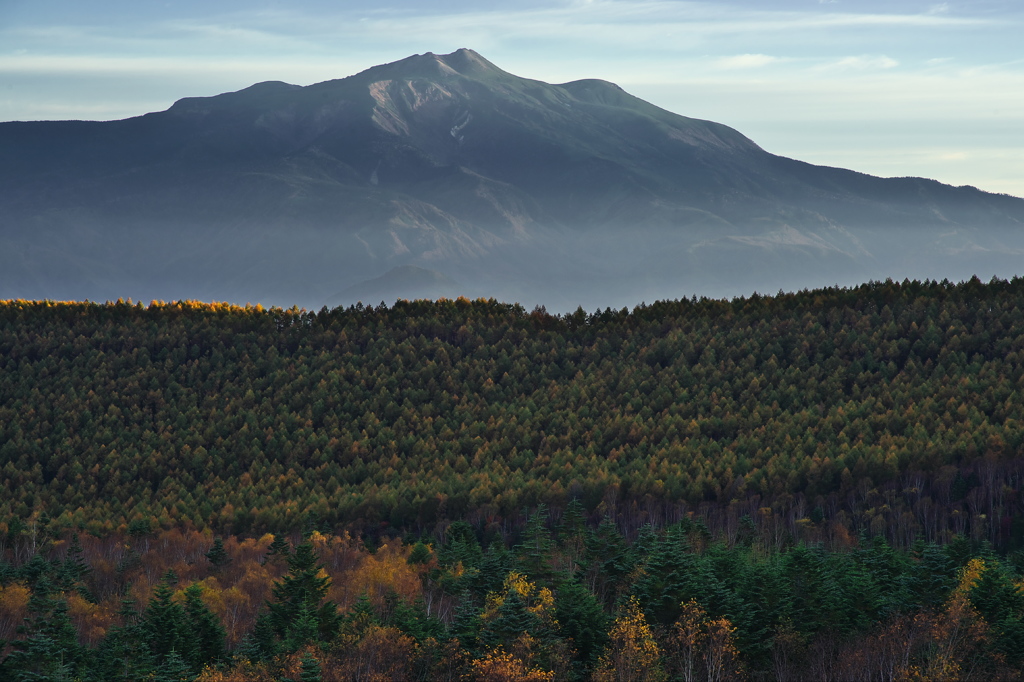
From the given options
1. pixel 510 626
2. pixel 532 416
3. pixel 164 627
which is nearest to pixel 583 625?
pixel 510 626

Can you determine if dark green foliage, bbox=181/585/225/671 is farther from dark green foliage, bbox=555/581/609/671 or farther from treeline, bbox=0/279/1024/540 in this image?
treeline, bbox=0/279/1024/540

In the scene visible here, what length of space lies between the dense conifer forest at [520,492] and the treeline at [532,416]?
0.47 m

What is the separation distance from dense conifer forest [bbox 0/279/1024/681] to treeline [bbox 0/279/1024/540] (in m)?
0.47

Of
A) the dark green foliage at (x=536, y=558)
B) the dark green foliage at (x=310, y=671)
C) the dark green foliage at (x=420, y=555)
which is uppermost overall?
the dark green foliage at (x=536, y=558)

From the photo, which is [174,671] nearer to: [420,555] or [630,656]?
[630,656]

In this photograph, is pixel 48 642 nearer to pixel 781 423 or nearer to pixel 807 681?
pixel 807 681

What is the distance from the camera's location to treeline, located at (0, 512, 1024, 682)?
70.2m

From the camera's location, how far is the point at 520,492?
5531 inches

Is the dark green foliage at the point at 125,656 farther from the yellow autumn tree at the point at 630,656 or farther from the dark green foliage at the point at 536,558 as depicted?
the dark green foliage at the point at 536,558

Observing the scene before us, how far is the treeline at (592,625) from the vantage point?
70188 mm

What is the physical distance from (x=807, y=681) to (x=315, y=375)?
117981 mm

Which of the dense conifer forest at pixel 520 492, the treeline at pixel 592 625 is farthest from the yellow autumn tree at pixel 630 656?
Result: the dense conifer forest at pixel 520 492

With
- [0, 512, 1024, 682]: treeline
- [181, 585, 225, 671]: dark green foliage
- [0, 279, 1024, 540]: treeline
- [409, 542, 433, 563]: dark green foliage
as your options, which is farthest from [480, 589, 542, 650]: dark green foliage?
[0, 279, 1024, 540]: treeline

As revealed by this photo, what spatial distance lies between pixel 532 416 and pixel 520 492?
1228 inches
